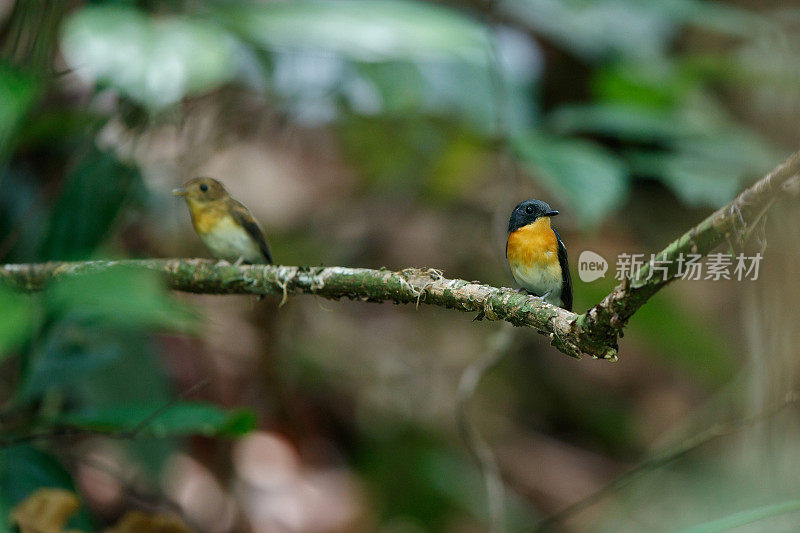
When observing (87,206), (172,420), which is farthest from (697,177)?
(87,206)

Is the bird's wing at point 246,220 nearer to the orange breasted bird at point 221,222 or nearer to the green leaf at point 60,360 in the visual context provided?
the orange breasted bird at point 221,222

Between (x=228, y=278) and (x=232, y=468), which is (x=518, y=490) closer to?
(x=232, y=468)

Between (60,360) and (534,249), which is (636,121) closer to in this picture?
(534,249)

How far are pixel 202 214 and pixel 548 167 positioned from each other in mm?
1219

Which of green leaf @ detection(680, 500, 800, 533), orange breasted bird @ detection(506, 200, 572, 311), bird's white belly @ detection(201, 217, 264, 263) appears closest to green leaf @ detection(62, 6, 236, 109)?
bird's white belly @ detection(201, 217, 264, 263)

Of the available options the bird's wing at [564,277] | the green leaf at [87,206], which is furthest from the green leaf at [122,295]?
the green leaf at [87,206]

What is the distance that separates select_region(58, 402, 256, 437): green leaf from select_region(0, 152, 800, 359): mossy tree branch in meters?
0.54

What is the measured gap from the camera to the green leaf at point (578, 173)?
8.13ft

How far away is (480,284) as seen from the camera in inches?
48.9

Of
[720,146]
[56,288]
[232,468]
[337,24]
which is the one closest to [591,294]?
[720,146]

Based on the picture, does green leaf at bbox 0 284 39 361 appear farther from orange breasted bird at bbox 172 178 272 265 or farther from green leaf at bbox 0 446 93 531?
green leaf at bbox 0 446 93 531

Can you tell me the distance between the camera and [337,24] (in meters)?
2.90

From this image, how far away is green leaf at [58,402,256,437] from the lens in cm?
208

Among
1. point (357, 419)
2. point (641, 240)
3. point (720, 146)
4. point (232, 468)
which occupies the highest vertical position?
point (641, 240)
